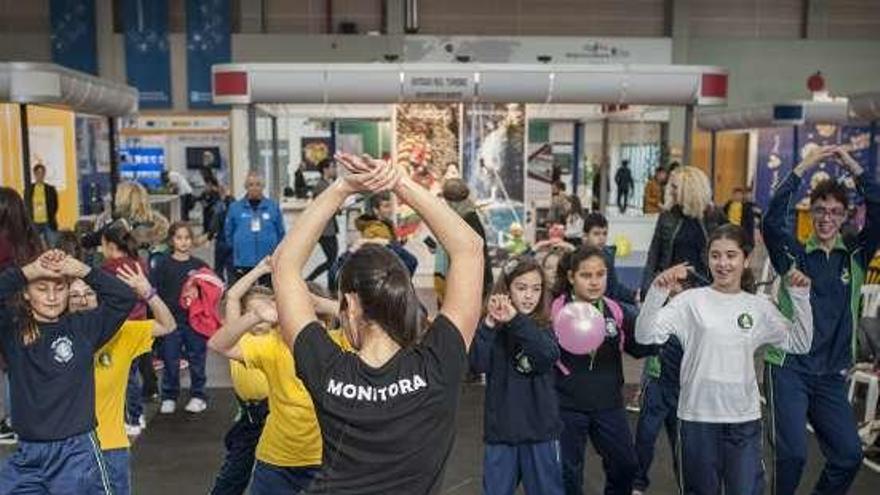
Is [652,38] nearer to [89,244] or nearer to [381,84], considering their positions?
[381,84]

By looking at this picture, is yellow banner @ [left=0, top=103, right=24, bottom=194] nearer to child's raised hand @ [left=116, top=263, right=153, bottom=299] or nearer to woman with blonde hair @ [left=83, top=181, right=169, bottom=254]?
woman with blonde hair @ [left=83, top=181, right=169, bottom=254]

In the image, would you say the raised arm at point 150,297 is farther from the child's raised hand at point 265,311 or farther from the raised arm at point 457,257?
the raised arm at point 457,257

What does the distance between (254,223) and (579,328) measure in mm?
4659

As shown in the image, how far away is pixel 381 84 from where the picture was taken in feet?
25.6

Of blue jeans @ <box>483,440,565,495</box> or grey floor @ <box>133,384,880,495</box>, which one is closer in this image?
blue jeans @ <box>483,440,565,495</box>

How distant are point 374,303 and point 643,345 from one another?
2.17 metres

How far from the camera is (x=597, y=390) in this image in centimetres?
374

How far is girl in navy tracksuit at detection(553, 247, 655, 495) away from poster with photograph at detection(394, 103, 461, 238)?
6.54 meters

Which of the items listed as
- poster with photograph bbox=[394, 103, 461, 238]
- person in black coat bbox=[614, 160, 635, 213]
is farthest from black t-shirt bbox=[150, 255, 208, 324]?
person in black coat bbox=[614, 160, 635, 213]

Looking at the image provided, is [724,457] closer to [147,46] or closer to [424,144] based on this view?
[424,144]

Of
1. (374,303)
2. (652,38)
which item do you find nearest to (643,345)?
(374,303)

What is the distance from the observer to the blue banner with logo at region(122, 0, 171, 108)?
17.0 m

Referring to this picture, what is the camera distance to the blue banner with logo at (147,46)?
17.0 metres

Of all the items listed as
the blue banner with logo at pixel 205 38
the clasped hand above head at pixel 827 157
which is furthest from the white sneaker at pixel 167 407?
the blue banner with logo at pixel 205 38
